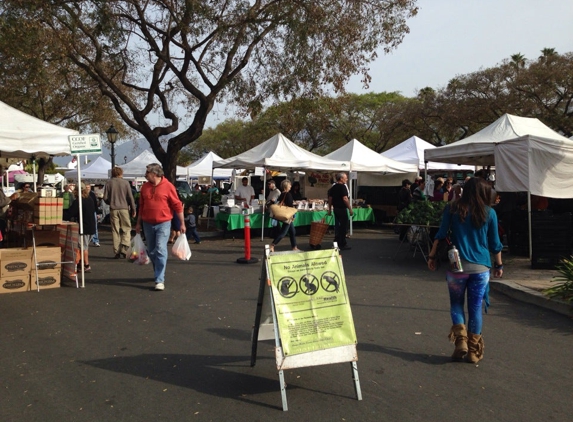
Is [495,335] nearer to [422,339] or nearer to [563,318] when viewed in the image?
[422,339]

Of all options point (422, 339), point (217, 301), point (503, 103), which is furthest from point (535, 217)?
point (503, 103)

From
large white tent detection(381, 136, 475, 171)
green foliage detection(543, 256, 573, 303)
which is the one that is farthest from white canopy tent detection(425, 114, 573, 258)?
large white tent detection(381, 136, 475, 171)

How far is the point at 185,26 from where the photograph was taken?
15758 mm

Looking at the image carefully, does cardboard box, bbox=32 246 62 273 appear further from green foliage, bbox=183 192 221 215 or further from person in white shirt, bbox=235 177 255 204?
green foliage, bbox=183 192 221 215

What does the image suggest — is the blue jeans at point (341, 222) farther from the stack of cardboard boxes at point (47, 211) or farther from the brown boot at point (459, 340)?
the brown boot at point (459, 340)

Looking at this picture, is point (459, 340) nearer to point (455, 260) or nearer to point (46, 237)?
point (455, 260)

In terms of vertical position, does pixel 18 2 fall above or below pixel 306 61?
above

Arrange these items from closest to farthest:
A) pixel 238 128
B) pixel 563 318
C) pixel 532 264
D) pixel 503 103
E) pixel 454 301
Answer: pixel 454 301 < pixel 563 318 < pixel 532 264 < pixel 503 103 < pixel 238 128

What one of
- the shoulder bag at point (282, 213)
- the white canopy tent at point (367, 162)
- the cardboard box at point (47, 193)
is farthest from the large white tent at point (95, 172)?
the cardboard box at point (47, 193)

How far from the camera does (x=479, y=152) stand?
12102 mm

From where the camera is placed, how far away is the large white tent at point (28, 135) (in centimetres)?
772

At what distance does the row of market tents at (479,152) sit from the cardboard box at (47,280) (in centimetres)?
194

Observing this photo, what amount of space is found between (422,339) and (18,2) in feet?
44.0

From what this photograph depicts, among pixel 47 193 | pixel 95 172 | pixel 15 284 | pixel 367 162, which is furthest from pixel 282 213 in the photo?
pixel 95 172
